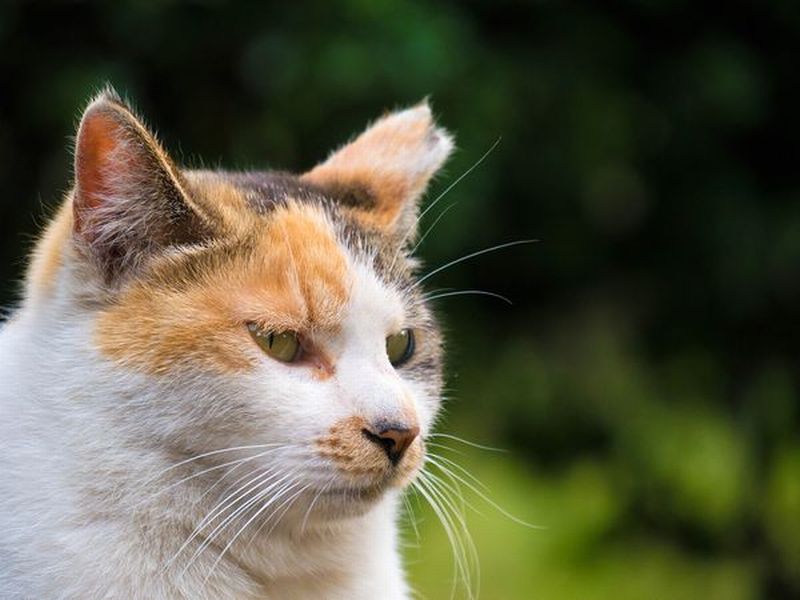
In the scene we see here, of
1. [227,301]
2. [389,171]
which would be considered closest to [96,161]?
[227,301]

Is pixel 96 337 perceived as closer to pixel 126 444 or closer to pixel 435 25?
pixel 126 444

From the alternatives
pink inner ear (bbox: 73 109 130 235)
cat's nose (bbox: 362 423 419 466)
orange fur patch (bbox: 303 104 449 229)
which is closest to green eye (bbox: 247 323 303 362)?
cat's nose (bbox: 362 423 419 466)

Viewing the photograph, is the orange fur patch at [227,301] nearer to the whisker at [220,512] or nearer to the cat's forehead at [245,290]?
the cat's forehead at [245,290]

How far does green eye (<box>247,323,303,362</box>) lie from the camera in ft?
7.52

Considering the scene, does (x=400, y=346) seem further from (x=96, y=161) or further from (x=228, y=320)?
(x=96, y=161)

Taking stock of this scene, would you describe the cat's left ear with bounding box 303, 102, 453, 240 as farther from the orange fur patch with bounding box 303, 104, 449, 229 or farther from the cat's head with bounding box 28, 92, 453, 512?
the cat's head with bounding box 28, 92, 453, 512

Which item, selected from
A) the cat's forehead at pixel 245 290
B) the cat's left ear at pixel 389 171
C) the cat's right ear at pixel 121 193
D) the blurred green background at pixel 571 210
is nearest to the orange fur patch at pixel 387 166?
the cat's left ear at pixel 389 171

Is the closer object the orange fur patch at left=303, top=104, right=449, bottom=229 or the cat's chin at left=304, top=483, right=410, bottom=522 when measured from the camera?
the cat's chin at left=304, top=483, right=410, bottom=522

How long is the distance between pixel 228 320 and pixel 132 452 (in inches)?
10.5

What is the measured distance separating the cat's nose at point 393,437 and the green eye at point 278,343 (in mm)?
184

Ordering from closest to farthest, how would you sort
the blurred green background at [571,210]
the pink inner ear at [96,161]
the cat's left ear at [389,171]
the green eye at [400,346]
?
the pink inner ear at [96,161], the green eye at [400,346], the cat's left ear at [389,171], the blurred green background at [571,210]

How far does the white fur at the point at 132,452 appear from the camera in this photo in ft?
7.34

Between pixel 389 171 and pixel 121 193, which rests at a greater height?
pixel 389 171

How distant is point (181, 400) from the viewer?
2240mm
